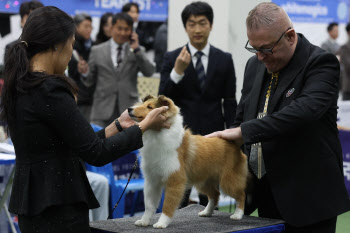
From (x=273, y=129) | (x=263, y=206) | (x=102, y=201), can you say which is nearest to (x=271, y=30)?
(x=273, y=129)

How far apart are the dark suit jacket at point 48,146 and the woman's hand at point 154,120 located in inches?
12.8

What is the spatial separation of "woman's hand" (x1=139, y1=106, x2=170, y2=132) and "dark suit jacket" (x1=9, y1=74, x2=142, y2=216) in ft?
1.07

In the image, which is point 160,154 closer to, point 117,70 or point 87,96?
point 117,70

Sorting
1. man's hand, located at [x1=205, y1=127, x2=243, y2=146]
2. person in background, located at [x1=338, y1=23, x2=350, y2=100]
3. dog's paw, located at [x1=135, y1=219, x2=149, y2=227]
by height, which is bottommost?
person in background, located at [x1=338, y1=23, x2=350, y2=100]

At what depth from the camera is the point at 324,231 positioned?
2740mm

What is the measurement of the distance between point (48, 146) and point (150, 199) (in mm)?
826

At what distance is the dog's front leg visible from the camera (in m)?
2.87

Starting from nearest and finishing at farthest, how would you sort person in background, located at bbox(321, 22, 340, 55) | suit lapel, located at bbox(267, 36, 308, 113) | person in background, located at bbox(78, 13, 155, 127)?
suit lapel, located at bbox(267, 36, 308, 113) < person in background, located at bbox(78, 13, 155, 127) < person in background, located at bbox(321, 22, 340, 55)

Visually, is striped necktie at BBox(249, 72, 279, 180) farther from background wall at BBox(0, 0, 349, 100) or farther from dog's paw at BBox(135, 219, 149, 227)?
background wall at BBox(0, 0, 349, 100)

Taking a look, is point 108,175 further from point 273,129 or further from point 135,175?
point 273,129

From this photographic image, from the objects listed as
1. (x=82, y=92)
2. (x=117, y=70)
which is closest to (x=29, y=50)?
(x=117, y=70)

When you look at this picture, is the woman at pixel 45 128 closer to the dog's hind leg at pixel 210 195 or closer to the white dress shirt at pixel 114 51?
the dog's hind leg at pixel 210 195

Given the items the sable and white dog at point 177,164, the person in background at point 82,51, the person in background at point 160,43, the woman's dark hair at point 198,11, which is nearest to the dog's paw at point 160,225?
the sable and white dog at point 177,164

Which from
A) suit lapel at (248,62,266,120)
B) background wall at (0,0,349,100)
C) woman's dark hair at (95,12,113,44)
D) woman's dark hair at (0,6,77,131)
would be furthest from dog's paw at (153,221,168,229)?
woman's dark hair at (95,12,113,44)
